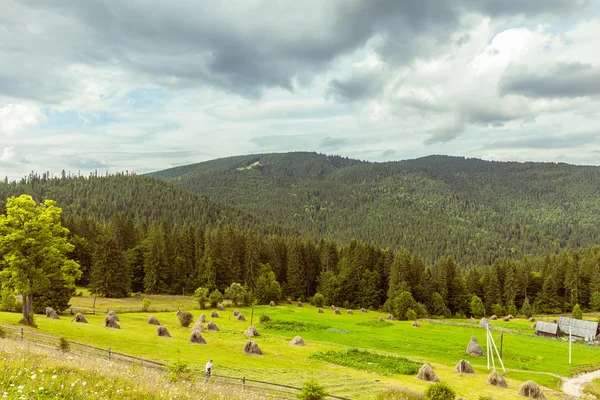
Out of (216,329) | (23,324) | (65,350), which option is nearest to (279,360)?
(216,329)

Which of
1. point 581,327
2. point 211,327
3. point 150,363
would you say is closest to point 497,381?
point 150,363

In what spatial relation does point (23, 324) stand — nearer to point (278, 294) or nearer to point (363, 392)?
point (363, 392)

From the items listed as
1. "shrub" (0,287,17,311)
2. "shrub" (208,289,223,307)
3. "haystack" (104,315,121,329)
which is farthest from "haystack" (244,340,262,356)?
"shrub" (208,289,223,307)

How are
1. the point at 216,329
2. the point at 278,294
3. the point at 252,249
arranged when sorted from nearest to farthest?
the point at 216,329 → the point at 278,294 → the point at 252,249

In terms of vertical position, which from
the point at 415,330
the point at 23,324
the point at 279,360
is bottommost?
the point at 415,330

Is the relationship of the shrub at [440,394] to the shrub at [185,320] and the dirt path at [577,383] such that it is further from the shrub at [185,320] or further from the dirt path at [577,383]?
the shrub at [185,320]

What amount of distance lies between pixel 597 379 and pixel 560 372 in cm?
404

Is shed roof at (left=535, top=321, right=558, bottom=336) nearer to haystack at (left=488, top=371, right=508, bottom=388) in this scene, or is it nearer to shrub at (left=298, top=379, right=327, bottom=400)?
haystack at (left=488, top=371, right=508, bottom=388)

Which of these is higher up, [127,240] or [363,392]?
[127,240]

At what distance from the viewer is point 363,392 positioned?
3475 centimetres

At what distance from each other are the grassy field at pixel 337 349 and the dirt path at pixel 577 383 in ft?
4.60

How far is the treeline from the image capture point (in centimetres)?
11131

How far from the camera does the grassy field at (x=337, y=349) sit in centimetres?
3972

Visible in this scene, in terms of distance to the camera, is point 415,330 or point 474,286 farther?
point 474,286
